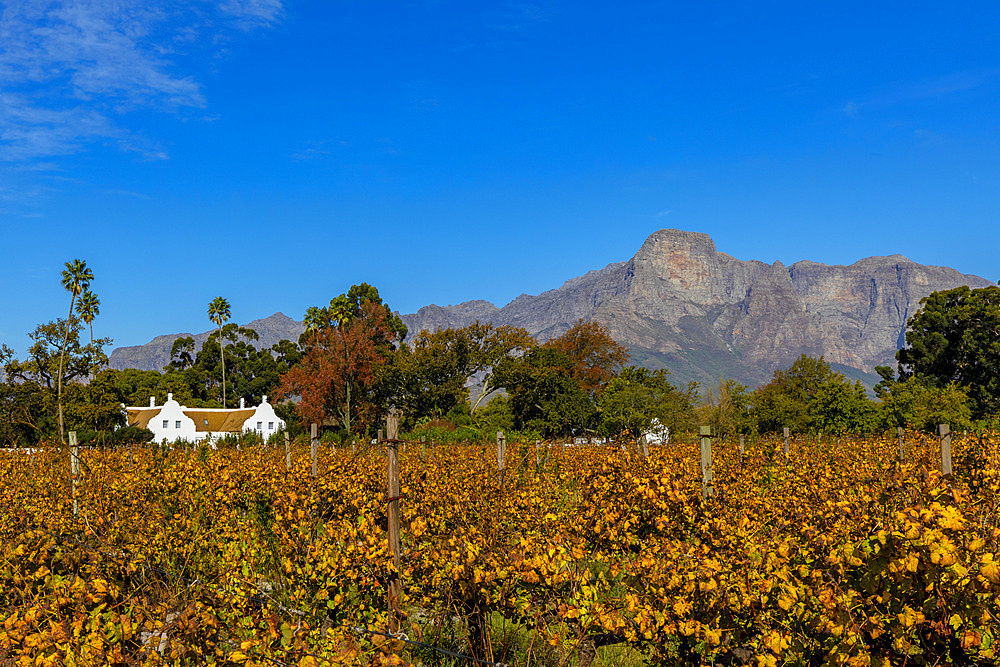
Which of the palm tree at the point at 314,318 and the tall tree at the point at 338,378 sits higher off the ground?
the palm tree at the point at 314,318

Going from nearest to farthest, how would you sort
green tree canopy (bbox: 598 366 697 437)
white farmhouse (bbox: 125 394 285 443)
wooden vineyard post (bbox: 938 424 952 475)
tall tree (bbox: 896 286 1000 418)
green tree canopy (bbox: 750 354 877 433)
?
wooden vineyard post (bbox: 938 424 952 475)
green tree canopy (bbox: 750 354 877 433)
green tree canopy (bbox: 598 366 697 437)
tall tree (bbox: 896 286 1000 418)
white farmhouse (bbox: 125 394 285 443)

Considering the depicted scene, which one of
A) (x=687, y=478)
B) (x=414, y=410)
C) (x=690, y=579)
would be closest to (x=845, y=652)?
(x=690, y=579)

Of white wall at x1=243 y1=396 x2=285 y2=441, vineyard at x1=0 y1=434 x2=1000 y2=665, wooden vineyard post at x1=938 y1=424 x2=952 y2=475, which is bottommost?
white wall at x1=243 y1=396 x2=285 y2=441

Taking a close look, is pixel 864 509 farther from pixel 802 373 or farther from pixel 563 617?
pixel 802 373

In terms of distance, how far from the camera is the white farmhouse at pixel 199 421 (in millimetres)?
53250

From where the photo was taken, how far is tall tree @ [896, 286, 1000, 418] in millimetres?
49625

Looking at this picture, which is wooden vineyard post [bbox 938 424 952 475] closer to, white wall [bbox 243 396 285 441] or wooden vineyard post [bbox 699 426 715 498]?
wooden vineyard post [bbox 699 426 715 498]

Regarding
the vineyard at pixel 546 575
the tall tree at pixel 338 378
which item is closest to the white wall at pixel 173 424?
the tall tree at pixel 338 378

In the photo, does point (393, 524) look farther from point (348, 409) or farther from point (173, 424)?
point (173, 424)

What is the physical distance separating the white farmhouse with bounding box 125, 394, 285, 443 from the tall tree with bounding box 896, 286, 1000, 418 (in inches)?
2025

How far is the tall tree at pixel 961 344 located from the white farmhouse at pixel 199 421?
51444 mm

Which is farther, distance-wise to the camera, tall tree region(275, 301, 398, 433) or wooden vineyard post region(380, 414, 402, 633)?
tall tree region(275, 301, 398, 433)

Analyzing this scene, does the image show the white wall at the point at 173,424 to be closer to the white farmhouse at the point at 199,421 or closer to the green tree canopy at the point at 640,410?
the white farmhouse at the point at 199,421

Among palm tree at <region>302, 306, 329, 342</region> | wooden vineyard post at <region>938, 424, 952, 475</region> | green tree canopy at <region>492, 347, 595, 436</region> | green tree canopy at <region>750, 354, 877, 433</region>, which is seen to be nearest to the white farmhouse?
palm tree at <region>302, 306, 329, 342</region>
